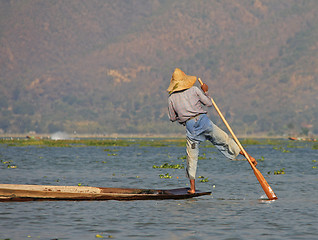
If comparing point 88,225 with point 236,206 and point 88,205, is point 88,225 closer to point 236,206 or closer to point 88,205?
point 88,205

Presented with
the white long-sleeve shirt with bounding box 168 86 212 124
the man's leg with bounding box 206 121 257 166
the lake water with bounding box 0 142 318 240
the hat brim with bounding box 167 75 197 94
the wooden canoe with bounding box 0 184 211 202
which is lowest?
the lake water with bounding box 0 142 318 240

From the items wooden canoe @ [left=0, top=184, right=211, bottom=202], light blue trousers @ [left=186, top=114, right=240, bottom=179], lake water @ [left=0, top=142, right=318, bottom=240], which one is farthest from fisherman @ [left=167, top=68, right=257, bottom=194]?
lake water @ [left=0, top=142, right=318, bottom=240]

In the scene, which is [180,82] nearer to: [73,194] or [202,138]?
[202,138]

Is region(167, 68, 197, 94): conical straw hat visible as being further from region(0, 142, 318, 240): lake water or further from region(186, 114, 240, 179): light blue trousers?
region(0, 142, 318, 240): lake water

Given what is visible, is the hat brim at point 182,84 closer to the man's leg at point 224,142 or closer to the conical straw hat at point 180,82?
the conical straw hat at point 180,82

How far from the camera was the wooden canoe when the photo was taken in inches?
731

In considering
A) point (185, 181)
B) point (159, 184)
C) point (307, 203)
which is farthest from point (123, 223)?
point (185, 181)

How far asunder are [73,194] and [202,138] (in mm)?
4129

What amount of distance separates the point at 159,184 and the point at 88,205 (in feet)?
25.0

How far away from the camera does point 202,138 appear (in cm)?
1984

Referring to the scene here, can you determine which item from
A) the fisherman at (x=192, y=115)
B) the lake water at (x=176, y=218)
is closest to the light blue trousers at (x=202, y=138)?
the fisherman at (x=192, y=115)

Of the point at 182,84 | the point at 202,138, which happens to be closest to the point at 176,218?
the point at 202,138

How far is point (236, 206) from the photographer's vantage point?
18859 millimetres

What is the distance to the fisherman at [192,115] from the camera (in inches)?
768
